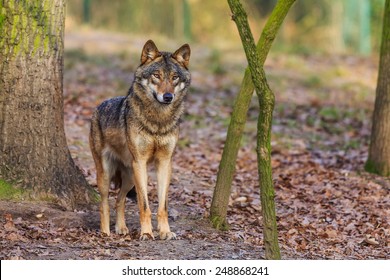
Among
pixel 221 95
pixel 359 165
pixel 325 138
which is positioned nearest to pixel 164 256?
pixel 359 165

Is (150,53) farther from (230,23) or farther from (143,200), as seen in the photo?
(230,23)

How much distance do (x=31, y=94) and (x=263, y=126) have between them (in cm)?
273

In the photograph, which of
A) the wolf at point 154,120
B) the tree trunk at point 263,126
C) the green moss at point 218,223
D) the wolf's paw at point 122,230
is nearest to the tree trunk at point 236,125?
the green moss at point 218,223

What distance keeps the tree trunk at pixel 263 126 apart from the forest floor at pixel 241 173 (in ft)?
2.13

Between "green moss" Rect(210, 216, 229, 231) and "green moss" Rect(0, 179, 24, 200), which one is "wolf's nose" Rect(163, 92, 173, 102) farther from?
"green moss" Rect(0, 179, 24, 200)

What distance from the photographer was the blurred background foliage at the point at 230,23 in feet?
79.7

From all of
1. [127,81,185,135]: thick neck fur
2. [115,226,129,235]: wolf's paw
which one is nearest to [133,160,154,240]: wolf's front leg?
[127,81,185,135]: thick neck fur

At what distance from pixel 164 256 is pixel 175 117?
62.2 inches

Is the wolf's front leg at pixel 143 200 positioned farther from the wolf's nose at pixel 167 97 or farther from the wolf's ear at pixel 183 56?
the wolf's ear at pixel 183 56

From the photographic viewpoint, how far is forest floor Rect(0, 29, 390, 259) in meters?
7.24

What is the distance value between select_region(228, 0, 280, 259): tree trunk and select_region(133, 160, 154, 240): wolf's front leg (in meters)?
1.50

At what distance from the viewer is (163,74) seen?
746 centimetres

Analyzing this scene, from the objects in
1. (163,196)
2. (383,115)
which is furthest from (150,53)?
(383,115)

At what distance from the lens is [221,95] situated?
15.8 m
